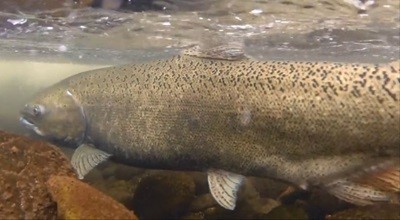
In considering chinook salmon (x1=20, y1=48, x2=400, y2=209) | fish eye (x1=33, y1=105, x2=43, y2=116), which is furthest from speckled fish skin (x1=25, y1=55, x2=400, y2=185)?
fish eye (x1=33, y1=105, x2=43, y2=116)

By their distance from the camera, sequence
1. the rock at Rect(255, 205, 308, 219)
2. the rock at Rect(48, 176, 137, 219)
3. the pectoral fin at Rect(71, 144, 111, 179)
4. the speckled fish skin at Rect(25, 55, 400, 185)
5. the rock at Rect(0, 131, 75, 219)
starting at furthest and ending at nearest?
the pectoral fin at Rect(71, 144, 111, 179), the rock at Rect(255, 205, 308, 219), the rock at Rect(0, 131, 75, 219), the speckled fish skin at Rect(25, 55, 400, 185), the rock at Rect(48, 176, 137, 219)

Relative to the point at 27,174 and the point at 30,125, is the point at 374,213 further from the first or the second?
the point at 30,125

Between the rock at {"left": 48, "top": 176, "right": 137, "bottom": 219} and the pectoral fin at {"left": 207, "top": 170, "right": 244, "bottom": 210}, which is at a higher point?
the rock at {"left": 48, "top": 176, "right": 137, "bottom": 219}

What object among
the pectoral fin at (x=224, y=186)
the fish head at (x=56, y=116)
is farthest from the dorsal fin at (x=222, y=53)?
the fish head at (x=56, y=116)

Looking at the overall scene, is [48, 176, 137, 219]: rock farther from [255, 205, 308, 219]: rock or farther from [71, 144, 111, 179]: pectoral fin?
[255, 205, 308, 219]: rock

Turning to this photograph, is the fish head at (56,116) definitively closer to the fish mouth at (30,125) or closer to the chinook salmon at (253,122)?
the fish mouth at (30,125)

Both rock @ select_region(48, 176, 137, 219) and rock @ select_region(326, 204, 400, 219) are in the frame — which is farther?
rock @ select_region(326, 204, 400, 219)

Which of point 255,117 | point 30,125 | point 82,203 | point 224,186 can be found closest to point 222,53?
point 255,117
